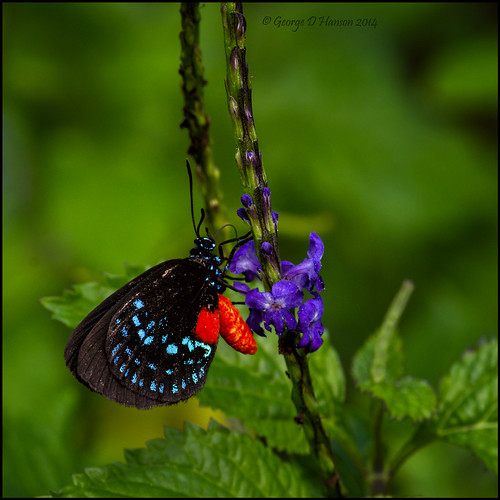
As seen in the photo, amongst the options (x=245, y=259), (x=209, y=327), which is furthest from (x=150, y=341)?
(x=245, y=259)

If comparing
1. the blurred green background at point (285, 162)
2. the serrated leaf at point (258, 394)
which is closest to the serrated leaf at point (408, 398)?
the serrated leaf at point (258, 394)

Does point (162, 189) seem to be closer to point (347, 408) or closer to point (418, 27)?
point (347, 408)

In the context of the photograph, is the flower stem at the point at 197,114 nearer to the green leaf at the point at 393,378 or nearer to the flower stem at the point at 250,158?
the flower stem at the point at 250,158

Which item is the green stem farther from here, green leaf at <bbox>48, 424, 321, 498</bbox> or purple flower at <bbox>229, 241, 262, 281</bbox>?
purple flower at <bbox>229, 241, 262, 281</bbox>

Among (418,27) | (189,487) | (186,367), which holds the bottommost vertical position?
(189,487)

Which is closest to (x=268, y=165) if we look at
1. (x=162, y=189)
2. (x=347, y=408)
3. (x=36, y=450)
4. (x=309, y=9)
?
(x=162, y=189)

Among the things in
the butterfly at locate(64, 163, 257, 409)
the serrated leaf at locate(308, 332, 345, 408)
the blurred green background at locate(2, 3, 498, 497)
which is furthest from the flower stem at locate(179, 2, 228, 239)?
the blurred green background at locate(2, 3, 498, 497)
